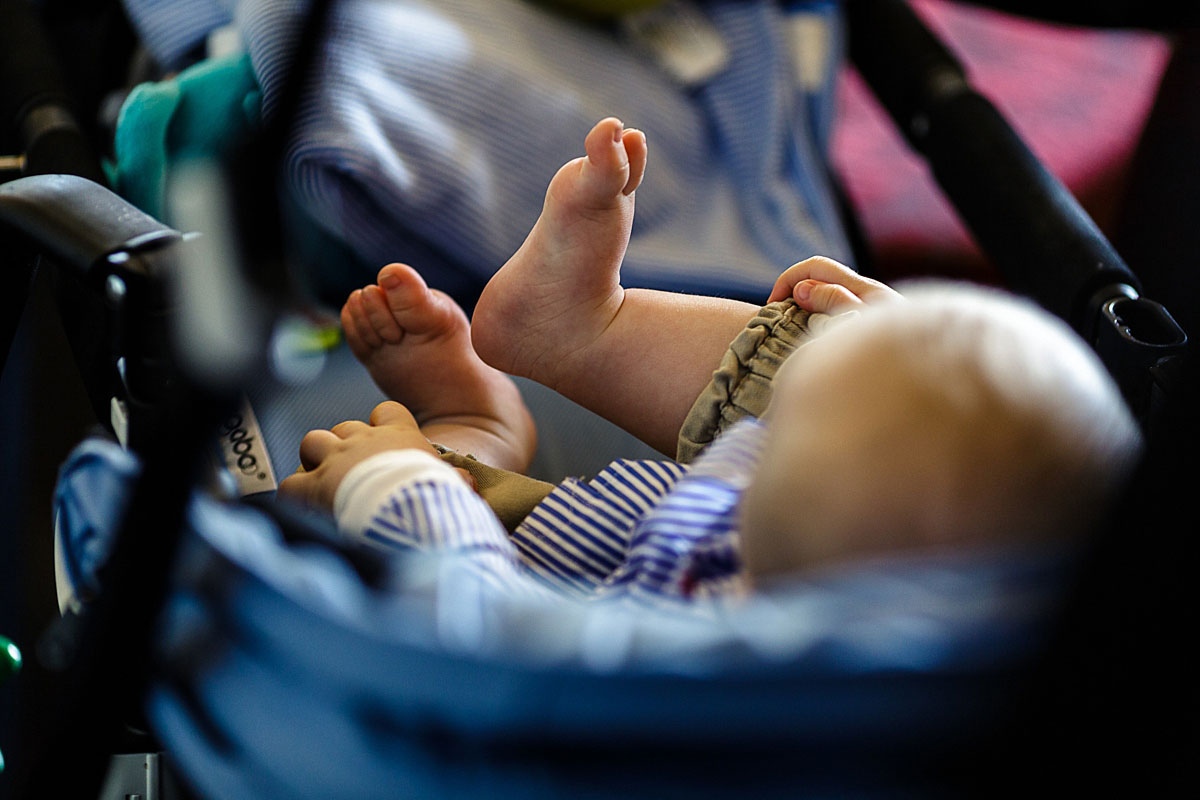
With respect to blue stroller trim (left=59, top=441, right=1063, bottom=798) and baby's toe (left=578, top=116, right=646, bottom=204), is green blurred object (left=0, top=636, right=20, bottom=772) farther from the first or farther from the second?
baby's toe (left=578, top=116, right=646, bottom=204)

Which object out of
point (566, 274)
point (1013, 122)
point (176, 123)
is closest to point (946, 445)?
point (566, 274)

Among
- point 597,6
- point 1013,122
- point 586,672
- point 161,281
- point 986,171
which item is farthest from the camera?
point 1013,122

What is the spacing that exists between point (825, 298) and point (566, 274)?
122mm

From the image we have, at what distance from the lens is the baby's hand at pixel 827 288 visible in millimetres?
478

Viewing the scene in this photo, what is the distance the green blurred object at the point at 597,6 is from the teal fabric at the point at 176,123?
0.33 m

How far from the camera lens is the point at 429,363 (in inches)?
23.0

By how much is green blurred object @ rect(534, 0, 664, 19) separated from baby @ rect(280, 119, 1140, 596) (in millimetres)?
380

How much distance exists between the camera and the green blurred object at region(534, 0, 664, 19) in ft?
2.86

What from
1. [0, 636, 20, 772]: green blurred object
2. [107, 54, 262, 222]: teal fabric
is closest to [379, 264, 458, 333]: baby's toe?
[107, 54, 262, 222]: teal fabric

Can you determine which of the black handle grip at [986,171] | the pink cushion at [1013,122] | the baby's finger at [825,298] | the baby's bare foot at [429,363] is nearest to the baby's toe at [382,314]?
the baby's bare foot at [429,363]

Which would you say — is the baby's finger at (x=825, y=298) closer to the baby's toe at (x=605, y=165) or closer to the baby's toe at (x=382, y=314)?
the baby's toe at (x=605, y=165)

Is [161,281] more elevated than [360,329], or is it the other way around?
[161,281]

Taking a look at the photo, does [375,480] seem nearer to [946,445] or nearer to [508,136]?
[946,445]

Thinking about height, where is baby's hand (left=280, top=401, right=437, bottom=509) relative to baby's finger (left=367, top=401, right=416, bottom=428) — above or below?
above
